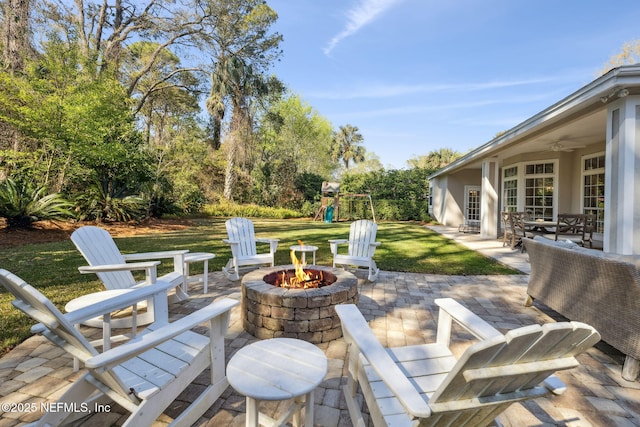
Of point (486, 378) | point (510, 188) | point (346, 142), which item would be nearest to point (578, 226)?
point (510, 188)

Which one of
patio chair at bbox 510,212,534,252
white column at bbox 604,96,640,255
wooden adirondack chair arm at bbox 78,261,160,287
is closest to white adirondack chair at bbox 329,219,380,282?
wooden adirondack chair arm at bbox 78,261,160,287

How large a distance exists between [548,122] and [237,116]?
16810mm

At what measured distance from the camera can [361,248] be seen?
4.71 m

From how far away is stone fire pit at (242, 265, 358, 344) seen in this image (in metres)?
2.57

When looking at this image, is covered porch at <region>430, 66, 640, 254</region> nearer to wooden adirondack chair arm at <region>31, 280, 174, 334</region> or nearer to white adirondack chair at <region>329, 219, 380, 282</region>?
white adirondack chair at <region>329, 219, 380, 282</region>

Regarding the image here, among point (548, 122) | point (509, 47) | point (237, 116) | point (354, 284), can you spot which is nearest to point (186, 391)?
point (354, 284)

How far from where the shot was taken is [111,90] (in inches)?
354

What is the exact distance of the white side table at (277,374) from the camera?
50.3 inches

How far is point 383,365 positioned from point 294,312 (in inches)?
55.8

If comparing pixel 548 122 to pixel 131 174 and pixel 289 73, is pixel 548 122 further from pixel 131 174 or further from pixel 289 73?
pixel 289 73

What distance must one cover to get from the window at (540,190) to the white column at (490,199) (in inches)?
44.5

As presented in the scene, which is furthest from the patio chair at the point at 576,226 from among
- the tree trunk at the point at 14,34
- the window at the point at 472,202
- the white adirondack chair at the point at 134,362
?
the tree trunk at the point at 14,34

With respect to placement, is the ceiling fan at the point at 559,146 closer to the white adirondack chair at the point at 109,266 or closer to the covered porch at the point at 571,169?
the covered porch at the point at 571,169

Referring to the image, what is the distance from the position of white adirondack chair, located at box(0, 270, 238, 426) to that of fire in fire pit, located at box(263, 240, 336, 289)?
1057mm
